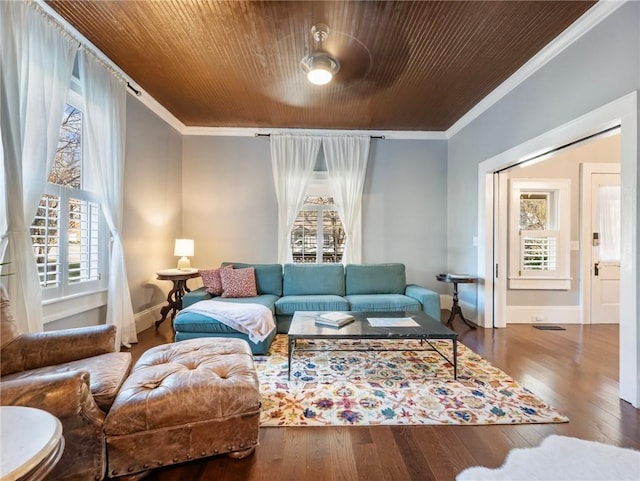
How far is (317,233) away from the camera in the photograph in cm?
490

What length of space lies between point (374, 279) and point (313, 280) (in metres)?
0.85

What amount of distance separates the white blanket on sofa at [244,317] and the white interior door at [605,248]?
442 centimetres

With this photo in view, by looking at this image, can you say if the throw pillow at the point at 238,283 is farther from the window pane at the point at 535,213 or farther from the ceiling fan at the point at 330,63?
the window pane at the point at 535,213

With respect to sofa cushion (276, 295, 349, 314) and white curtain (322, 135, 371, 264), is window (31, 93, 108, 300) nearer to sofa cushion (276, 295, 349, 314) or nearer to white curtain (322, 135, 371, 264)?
sofa cushion (276, 295, 349, 314)

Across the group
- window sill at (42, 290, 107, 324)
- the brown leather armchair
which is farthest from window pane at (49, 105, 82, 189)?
the brown leather armchair

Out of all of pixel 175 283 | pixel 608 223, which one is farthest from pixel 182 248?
pixel 608 223

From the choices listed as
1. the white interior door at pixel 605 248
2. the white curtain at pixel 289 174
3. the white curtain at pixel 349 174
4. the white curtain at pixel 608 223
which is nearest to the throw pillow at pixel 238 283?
the white curtain at pixel 289 174

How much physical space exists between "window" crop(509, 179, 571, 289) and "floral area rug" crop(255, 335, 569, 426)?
6.53ft

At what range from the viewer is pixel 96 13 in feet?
7.73

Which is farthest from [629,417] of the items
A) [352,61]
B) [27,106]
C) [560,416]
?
[27,106]

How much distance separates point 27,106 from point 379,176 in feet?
13.6

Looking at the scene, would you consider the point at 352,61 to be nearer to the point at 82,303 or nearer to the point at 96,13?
the point at 96,13

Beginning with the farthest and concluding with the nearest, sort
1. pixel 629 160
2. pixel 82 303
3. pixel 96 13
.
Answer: pixel 82 303
pixel 96 13
pixel 629 160

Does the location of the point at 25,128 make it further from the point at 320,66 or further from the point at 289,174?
the point at 289,174
